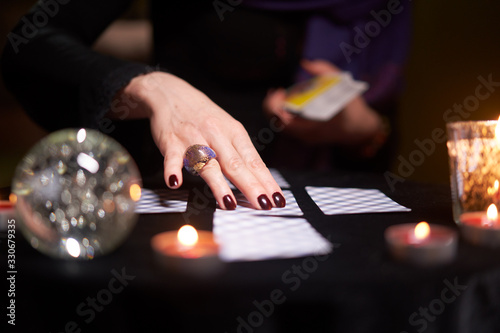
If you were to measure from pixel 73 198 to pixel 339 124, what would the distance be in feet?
3.63

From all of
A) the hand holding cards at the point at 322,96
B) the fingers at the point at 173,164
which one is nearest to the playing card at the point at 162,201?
the fingers at the point at 173,164

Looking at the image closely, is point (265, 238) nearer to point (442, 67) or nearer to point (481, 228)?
point (481, 228)

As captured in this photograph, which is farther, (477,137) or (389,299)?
(477,137)

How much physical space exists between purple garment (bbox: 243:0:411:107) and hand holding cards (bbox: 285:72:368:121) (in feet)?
0.69

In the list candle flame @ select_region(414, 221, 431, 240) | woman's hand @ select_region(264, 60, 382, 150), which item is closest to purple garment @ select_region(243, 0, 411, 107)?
woman's hand @ select_region(264, 60, 382, 150)

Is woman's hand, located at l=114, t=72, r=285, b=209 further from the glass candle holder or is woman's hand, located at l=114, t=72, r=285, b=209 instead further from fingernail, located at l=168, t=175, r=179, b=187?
the glass candle holder

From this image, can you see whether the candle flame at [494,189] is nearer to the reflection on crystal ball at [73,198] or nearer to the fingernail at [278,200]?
the fingernail at [278,200]

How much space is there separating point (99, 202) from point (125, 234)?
66 mm

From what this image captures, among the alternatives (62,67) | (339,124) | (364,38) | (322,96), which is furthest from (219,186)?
(364,38)

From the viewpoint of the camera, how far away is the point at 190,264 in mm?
396

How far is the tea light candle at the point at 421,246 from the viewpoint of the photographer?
43 cm

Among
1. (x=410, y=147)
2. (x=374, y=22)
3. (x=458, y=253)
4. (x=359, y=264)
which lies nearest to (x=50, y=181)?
(x=359, y=264)

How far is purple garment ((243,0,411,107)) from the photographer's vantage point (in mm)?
1578

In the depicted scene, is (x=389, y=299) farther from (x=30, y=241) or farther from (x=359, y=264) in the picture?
(x=30, y=241)
